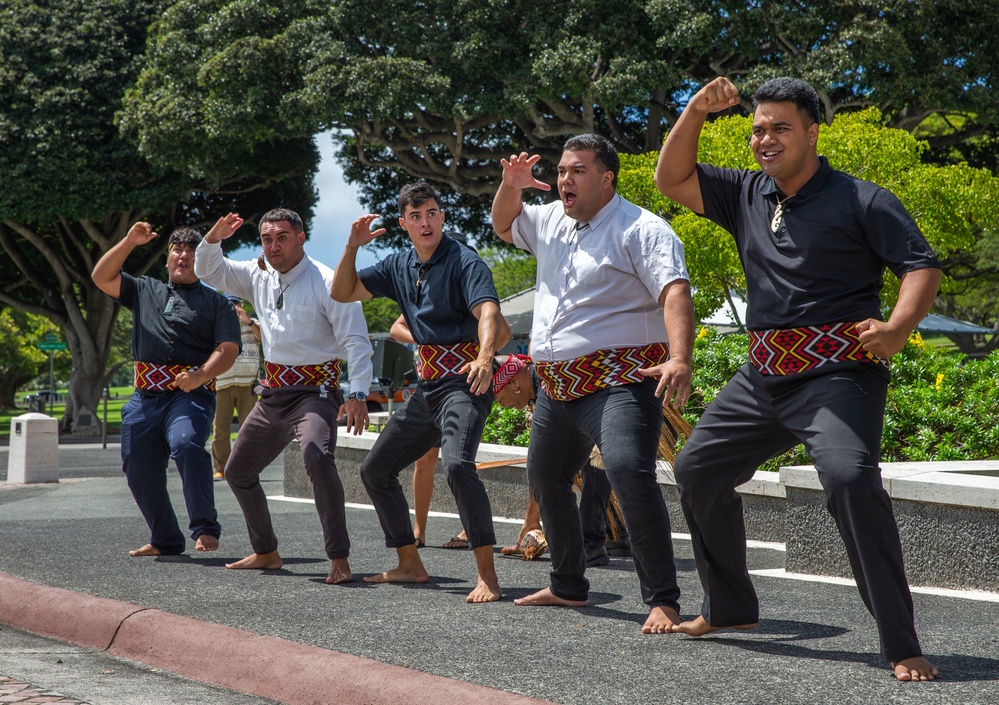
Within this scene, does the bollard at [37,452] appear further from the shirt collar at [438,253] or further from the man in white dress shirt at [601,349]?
the man in white dress shirt at [601,349]

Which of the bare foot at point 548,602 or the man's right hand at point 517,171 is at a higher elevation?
the man's right hand at point 517,171

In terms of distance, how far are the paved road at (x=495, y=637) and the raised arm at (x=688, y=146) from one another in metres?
1.66

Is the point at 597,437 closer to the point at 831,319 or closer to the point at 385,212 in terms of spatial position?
the point at 831,319

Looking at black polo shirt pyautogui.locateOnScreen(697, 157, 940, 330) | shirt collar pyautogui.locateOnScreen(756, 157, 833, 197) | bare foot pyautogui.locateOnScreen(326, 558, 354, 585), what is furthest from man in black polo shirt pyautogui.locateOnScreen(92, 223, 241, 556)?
shirt collar pyautogui.locateOnScreen(756, 157, 833, 197)

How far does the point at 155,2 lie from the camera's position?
30203 mm

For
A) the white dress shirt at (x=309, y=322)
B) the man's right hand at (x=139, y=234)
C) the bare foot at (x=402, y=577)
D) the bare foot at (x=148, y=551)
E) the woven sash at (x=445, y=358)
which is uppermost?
the man's right hand at (x=139, y=234)

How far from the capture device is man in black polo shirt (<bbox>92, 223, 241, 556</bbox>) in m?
7.18

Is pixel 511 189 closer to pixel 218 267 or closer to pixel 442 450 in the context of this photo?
pixel 442 450

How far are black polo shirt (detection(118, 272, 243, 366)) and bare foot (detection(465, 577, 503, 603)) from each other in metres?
2.54

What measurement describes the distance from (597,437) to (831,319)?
45.9 inches

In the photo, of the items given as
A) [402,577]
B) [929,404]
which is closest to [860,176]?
[929,404]

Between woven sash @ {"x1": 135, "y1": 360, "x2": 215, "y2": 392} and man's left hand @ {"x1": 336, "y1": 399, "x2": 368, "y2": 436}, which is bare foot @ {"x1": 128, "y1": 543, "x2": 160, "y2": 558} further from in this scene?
man's left hand @ {"x1": 336, "y1": 399, "x2": 368, "y2": 436}

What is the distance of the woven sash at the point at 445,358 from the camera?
580 centimetres

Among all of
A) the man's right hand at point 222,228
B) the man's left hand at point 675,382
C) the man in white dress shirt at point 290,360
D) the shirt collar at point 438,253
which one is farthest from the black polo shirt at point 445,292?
the man's left hand at point 675,382
